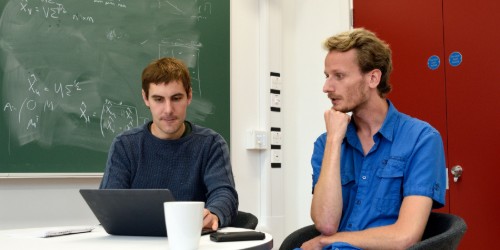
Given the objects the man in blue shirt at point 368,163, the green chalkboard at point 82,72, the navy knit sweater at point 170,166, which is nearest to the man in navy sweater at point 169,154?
the navy knit sweater at point 170,166

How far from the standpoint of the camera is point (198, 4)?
3326mm

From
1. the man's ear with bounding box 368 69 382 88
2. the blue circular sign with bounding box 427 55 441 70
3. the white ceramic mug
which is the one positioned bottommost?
the white ceramic mug

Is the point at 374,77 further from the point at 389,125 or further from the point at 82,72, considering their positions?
the point at 82,72

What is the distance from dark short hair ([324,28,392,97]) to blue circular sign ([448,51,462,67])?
1310 millimetres

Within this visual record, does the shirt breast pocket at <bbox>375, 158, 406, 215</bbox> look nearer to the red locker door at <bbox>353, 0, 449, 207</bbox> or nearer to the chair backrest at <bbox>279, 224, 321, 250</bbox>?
the chair backrest at <bbox>279, 224, 321, 250</bbox>

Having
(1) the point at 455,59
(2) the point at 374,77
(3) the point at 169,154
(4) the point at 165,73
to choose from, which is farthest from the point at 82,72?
(1) the point at 455,59

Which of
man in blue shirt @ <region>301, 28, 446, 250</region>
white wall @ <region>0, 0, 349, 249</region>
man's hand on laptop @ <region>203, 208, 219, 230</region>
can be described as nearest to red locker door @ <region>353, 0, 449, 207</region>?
white wall @ <region>0, 0, 349, 249</region>

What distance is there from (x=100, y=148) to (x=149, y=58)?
2.03ft

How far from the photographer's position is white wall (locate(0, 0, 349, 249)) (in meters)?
3.50

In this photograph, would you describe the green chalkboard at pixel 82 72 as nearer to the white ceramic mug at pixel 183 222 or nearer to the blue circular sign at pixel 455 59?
the blue circular sign at pixel 455 59

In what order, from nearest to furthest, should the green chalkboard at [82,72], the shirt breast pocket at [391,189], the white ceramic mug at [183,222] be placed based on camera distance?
1. the white ceramic mug at [183,222]
2. the shirt breast pocket at [391,189]
3. the green chalkboard at [82,72]

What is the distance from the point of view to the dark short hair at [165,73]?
6.63 ft

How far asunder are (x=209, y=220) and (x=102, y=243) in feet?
1.15

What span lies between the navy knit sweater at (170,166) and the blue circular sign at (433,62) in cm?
165
